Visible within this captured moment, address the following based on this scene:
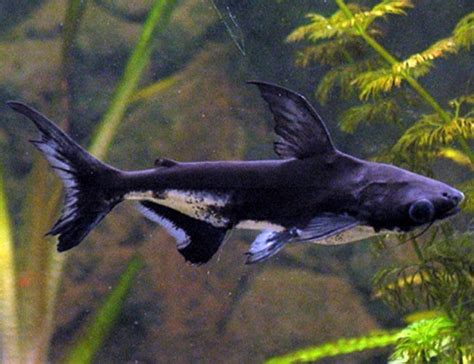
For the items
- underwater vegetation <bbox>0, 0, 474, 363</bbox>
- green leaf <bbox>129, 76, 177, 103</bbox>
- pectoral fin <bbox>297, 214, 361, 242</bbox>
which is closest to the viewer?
pectoral fin <bbox>297, 214, 361, 242</bbox>

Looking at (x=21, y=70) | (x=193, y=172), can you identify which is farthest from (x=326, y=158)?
(x=21, y=70)

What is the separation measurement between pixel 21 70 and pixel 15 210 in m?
1.15

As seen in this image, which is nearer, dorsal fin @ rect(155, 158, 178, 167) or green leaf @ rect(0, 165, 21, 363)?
dorsal fin @ rect(155, 158, 178, 167)

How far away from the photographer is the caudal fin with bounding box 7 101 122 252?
147cm

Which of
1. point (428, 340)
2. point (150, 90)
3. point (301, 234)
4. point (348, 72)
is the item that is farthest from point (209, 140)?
point (301, 234)

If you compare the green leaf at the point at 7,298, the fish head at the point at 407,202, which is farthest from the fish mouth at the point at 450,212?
the green leaf at the point at 7,298

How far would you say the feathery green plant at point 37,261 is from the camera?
3.36 metres

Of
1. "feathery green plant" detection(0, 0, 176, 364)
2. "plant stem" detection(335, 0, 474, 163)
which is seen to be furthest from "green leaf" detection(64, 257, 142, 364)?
"plant stem" detection(335, 0, 474, 163)

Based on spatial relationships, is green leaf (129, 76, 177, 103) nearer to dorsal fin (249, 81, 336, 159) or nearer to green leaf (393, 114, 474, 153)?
green leaf (393, 114, 474, 153)

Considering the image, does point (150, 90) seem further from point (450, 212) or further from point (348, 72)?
point (450, 212)

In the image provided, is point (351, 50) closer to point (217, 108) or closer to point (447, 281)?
point (217, 108)

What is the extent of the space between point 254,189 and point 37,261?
7.56 ft

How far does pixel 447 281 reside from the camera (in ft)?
10.7

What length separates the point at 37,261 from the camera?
136 inches
